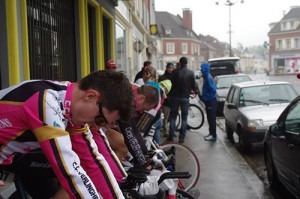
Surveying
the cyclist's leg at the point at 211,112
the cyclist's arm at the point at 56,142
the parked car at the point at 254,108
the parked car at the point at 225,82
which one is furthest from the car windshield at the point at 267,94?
the cyclist's arm at the point at 56,142

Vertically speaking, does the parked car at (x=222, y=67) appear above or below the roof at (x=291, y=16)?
below

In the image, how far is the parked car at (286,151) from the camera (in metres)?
4.94

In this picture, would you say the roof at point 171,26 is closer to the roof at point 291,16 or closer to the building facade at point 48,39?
the roof at point 291,16

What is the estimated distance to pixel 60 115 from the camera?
205 centimetres

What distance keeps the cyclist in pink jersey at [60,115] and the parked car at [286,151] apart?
3.32 metres

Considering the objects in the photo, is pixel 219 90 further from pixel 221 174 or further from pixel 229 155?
pixel 221 174

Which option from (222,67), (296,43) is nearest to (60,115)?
(222,67)

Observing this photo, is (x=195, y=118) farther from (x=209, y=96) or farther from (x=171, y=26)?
(x=171, y=26)

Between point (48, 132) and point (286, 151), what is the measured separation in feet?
12.7

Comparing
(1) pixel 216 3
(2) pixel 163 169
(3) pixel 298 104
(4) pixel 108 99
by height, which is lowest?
(2) pixel 163 169

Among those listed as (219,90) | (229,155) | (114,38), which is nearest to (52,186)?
(229,155)

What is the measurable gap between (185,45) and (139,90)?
78912 mm

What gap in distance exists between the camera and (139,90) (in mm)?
3945

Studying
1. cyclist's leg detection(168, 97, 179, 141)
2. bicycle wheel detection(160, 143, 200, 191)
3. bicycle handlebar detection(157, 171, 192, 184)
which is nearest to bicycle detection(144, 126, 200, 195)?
bicycle wheel detection(160, 143, 200, 191)
